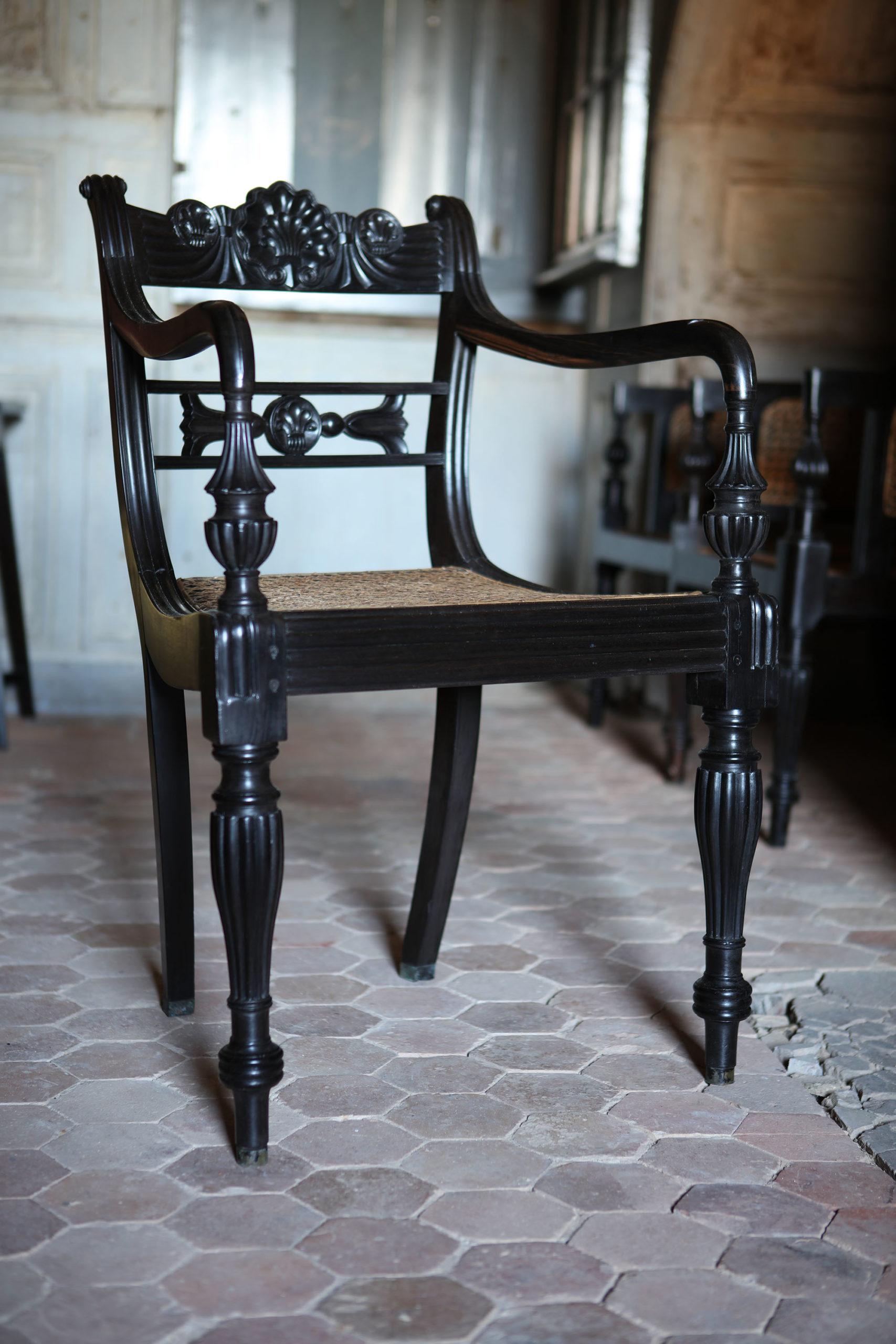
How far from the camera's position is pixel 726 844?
1605mm

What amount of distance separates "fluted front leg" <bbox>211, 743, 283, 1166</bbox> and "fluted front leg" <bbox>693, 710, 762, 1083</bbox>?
51cm

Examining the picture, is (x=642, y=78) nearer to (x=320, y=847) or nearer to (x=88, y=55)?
(x=88, y=55)

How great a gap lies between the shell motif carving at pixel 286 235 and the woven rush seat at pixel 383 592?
1.26 ft

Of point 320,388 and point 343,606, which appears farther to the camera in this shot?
point 320,388

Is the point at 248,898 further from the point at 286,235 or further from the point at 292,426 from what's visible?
the point at 286,235

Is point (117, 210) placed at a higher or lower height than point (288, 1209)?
higher

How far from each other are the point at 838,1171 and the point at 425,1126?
0.44 metres

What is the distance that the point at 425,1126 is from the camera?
5.08 ft

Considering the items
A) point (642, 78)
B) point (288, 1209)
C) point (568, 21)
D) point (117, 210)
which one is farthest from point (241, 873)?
point (568, 21)

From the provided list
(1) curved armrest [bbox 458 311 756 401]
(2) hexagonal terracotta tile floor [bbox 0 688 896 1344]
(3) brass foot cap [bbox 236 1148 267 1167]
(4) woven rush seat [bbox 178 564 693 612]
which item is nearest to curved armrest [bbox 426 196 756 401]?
(1) curved armrest [bbox 458 311 756 401]

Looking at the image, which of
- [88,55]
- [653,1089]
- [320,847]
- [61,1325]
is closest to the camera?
[61,1325]

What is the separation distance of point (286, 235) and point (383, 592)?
48 cm

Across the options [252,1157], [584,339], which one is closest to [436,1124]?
[252,1157]

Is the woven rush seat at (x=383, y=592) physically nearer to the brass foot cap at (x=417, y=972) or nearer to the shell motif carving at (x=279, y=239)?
the shell motif carving at (x=279, y=239)
